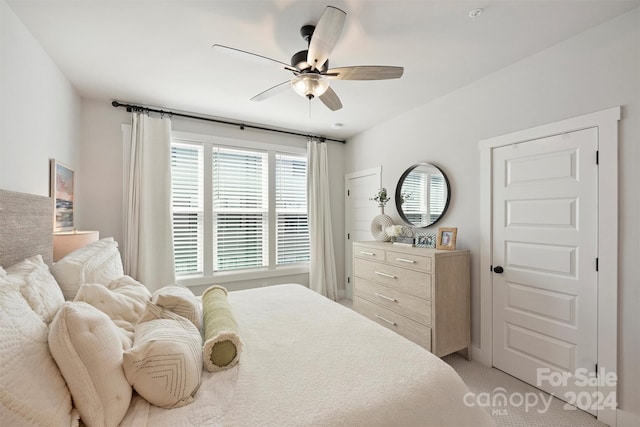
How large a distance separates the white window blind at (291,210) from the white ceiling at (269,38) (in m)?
1.40

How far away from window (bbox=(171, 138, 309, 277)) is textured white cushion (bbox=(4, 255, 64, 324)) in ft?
7.24

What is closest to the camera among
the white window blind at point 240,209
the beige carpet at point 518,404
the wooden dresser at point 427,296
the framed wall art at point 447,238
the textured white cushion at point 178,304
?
the textured white cushion at point 178,304

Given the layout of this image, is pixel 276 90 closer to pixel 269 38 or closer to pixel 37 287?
pixel 269 38

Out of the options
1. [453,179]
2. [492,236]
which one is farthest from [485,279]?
[453,179]

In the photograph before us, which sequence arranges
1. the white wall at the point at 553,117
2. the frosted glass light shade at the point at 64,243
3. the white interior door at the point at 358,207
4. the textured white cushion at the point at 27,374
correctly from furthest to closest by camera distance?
the white interior door at the point at 358,207
the frosted glass light shade at the point at 64,243
the white wall at the point at 553,117
the textured white cushion at the point at 27,374

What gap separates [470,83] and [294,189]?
2.53 metres

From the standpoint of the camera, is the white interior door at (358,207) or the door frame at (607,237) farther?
the white interior door at (358,207)

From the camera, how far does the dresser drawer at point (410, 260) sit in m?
2.45

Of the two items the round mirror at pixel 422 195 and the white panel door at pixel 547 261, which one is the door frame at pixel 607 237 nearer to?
the white panel door at pixel 547 261

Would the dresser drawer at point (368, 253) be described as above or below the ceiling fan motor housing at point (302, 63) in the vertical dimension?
below

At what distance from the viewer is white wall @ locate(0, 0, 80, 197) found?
5.23 ft

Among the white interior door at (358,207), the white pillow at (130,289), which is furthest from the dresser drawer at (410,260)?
the white pillow at (130,289)

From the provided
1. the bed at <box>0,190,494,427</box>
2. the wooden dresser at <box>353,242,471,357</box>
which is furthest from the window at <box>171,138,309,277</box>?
the bed at <box>0,190,494,427</box>

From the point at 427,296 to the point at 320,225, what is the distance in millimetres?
1991
